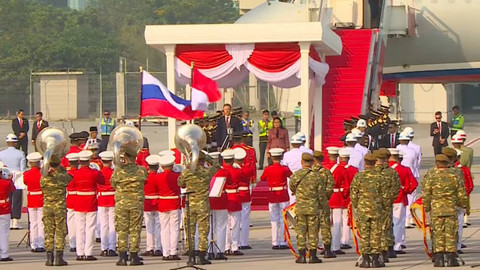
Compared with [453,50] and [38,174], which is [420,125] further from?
[38,174]

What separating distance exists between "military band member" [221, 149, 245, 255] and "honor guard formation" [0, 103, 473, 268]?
0.8 inches

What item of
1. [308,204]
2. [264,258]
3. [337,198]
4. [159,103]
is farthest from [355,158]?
[159,103]

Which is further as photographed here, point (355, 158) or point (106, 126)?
point (106, 126)

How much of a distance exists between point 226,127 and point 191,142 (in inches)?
382

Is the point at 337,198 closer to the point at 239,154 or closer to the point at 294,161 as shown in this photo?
the point at 239,154

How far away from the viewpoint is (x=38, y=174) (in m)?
19.5

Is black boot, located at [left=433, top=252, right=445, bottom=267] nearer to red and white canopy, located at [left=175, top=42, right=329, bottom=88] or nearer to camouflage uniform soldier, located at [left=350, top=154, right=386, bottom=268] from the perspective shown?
camouflage uniform soldier, located at [left=350, top=154, right=386, bottom=268]

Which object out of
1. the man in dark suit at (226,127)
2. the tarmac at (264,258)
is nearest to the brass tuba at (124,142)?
the tarmac at (264,258)

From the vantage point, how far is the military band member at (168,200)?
60.6ft

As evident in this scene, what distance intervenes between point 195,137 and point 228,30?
876cm

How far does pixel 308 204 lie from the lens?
18.0 m

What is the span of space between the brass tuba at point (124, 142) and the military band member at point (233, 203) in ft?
5.07

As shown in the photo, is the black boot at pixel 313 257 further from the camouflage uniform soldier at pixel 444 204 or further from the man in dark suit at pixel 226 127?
the man in dark suit at pixel 226 127

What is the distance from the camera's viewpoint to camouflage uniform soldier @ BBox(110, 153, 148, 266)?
17.9m
